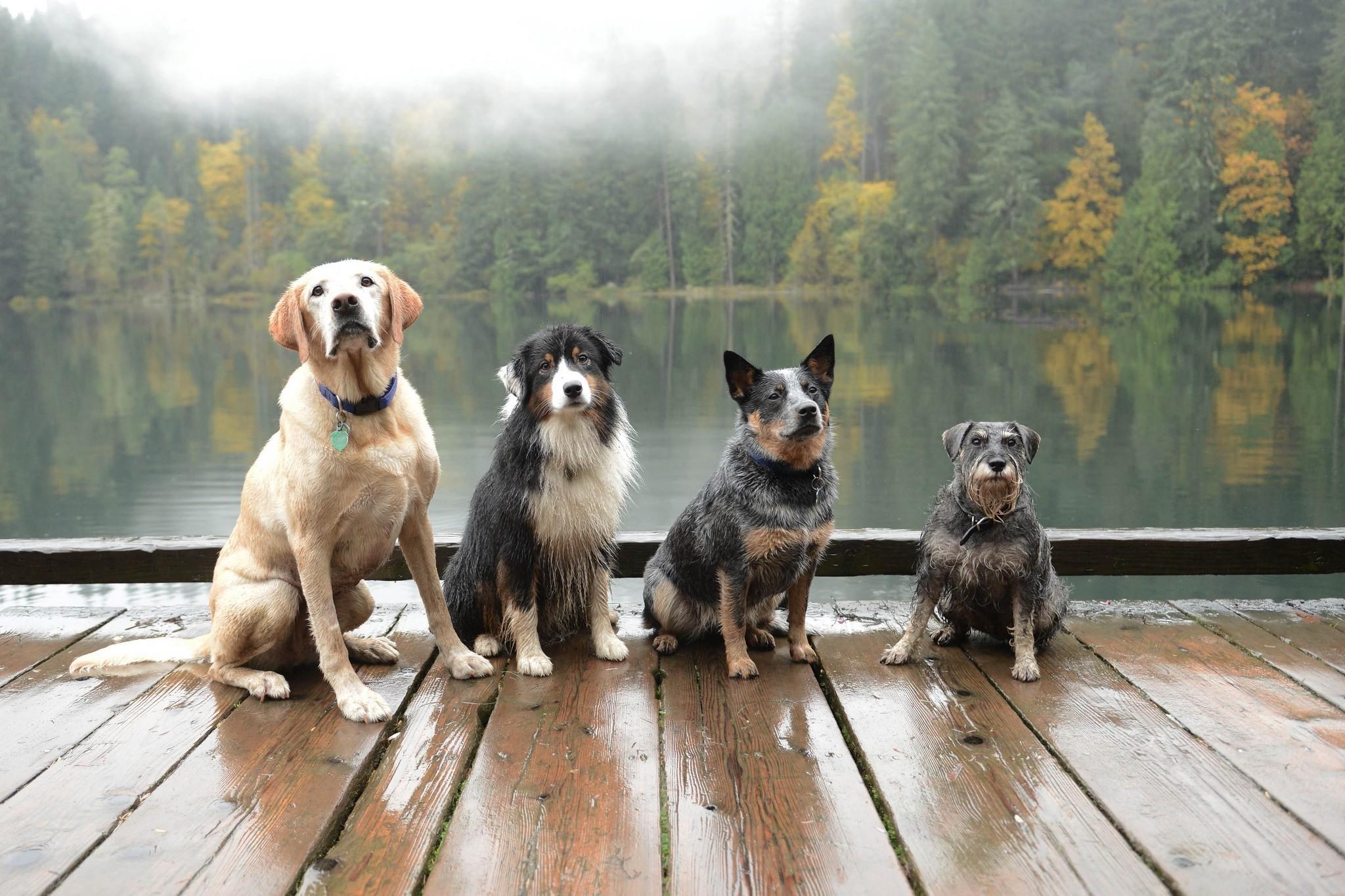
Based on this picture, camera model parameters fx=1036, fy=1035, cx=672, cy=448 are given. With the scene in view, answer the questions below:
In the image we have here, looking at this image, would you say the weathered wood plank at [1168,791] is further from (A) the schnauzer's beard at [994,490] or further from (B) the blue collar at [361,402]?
(B) the blue collar at [361,402]

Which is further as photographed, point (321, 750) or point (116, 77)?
point (116, 77)

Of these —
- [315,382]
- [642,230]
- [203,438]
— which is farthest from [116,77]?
[315,382]

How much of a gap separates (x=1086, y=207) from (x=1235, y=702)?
141 ft

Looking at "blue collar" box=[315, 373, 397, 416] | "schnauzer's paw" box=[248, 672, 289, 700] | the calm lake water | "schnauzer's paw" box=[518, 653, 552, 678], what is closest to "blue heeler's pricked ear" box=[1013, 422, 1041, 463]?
"schnauzer's paw" box=[518, 653, 552, 678]

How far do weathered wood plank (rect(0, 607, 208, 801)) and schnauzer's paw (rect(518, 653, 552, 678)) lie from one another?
3.84ft

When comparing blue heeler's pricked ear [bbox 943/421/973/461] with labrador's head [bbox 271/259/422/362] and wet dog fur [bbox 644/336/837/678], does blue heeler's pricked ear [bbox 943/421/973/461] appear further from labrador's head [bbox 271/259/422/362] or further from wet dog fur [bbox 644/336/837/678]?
labrador's head [bbox 271/259/422/362]

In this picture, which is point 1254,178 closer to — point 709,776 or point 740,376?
point 740,376

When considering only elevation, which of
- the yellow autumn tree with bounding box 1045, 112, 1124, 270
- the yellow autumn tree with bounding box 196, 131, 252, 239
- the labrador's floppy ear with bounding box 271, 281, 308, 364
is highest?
the yellow autumn tree with bounding box 196, 131, 252, 239

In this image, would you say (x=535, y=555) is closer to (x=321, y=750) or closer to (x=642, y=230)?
(x=321, y=750)

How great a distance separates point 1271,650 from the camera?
11.6ft

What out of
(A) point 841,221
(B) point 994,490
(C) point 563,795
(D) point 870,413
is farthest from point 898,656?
(A) point 841,221

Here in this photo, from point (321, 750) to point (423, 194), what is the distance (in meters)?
56.2

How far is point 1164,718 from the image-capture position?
296 cm

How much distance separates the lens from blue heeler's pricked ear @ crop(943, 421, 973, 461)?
344 cm
